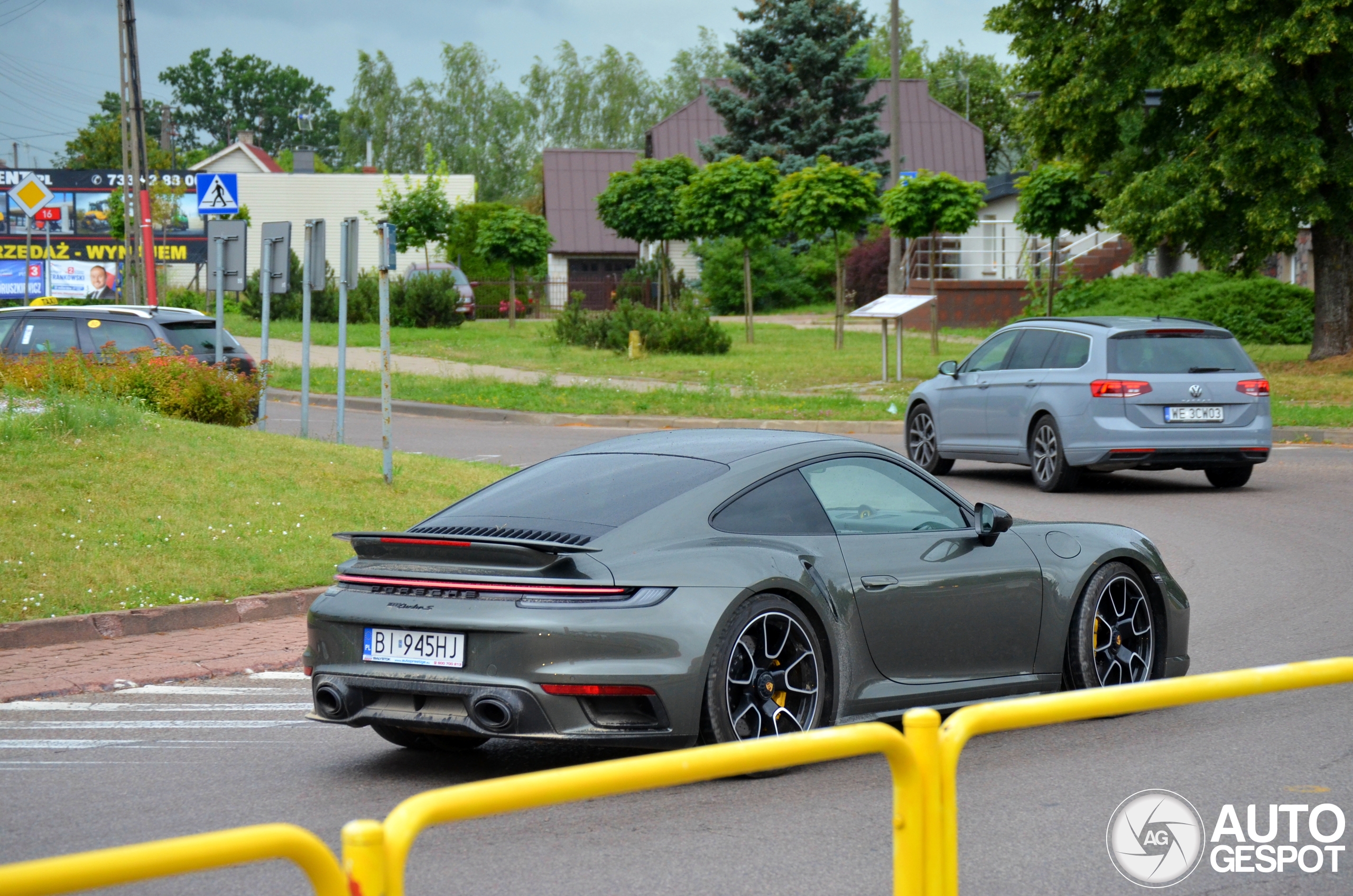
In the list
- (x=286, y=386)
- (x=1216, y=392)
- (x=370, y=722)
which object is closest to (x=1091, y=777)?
(x=370, y=722)

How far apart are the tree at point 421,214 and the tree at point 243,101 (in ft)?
293

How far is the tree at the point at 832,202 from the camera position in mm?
33812

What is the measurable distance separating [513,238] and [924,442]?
3204cm

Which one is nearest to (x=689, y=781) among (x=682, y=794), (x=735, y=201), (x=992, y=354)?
(x=682, y=794)

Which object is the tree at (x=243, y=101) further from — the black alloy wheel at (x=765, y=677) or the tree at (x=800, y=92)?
the black alloy wheel at (x=765, y=677)

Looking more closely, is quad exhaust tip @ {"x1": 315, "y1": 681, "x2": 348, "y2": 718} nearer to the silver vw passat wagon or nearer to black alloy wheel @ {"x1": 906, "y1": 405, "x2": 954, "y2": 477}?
the silver vw passat wagon

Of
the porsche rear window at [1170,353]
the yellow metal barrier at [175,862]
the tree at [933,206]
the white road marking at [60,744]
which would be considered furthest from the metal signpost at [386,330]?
the tree at [933,206]

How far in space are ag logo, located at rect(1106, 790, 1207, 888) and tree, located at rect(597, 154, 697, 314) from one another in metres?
37.5

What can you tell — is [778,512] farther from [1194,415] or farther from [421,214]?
[421,214]

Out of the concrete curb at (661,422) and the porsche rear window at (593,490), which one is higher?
the porsche rear window at (593,490)

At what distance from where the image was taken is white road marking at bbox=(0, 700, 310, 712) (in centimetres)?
741

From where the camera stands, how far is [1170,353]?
14.6 m

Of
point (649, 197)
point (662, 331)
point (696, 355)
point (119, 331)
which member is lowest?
point (696, 355)

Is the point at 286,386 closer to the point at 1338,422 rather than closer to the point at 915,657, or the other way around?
the point at 1338,422
